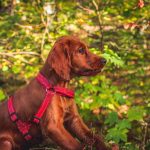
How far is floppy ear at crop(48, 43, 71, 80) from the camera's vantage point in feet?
15.0

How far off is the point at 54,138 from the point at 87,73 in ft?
2.73

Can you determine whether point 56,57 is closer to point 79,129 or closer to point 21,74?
point 79,129

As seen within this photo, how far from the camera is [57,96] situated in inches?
183

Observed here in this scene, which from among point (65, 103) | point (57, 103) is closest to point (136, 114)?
point (65, 103)

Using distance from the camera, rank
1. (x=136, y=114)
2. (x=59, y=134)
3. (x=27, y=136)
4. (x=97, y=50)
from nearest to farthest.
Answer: (x=59, y=134), (x=27, y=136), (x=136, y=114), (x=97, y=50)

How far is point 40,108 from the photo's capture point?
182 inches

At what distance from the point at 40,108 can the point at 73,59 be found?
643 millimetres

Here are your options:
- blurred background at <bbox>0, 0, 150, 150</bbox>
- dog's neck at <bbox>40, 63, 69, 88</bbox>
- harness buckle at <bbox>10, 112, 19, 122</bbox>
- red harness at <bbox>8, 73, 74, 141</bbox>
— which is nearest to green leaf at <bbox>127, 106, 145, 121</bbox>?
blurred background at <bbox>0, 0, 150, 150</bbox>

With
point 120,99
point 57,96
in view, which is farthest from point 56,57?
point 120,99

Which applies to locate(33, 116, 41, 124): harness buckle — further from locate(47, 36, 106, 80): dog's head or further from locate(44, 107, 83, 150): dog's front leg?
locate(47, 36, 106, 80): dog's head

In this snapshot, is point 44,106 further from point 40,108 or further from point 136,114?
point 136,114

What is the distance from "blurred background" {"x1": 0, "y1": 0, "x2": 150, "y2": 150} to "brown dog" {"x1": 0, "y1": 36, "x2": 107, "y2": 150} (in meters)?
0.98

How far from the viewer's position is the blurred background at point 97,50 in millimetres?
6312

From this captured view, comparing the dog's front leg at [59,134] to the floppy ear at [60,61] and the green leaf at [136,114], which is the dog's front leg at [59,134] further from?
the green leaf at [136,114]
